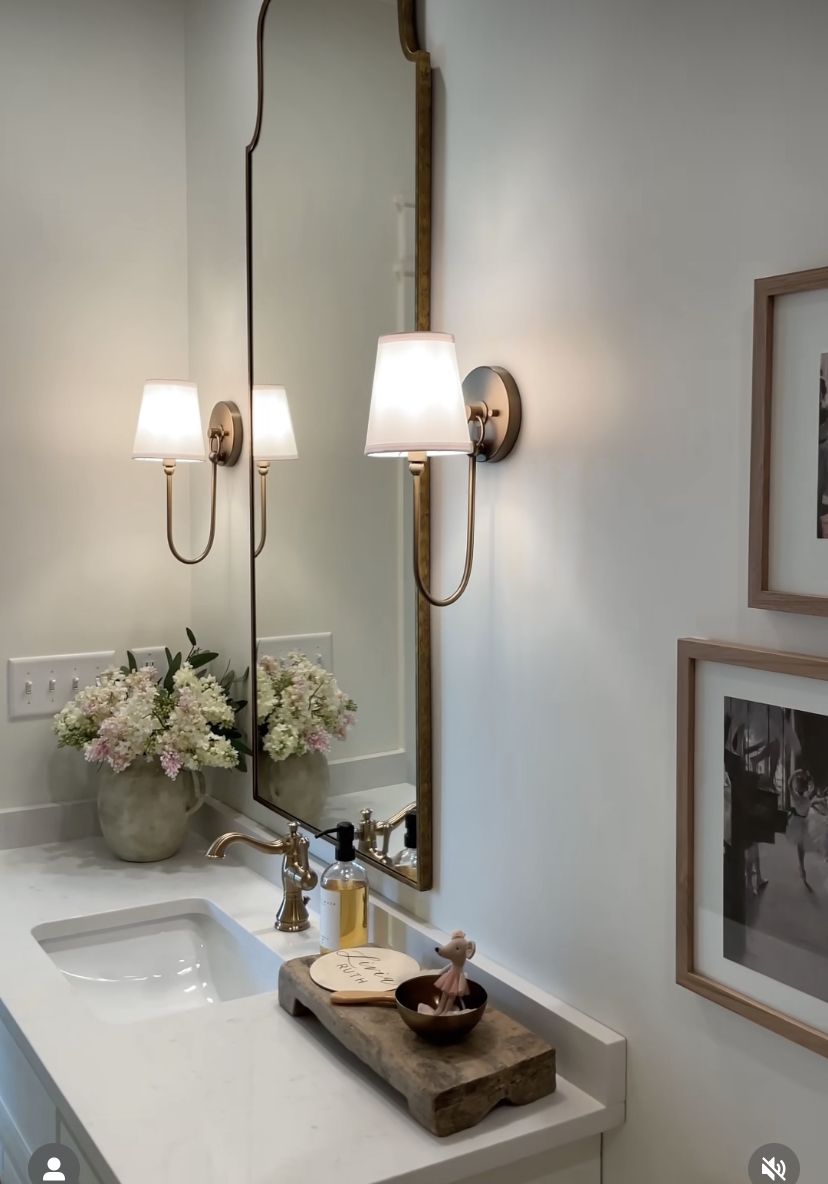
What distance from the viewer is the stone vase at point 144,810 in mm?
1905

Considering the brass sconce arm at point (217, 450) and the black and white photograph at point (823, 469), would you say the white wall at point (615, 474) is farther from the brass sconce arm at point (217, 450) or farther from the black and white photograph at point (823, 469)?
the brass sconce arm at point (217, 450)

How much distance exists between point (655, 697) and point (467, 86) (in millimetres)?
758

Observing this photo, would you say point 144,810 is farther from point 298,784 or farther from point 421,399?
point 421,399

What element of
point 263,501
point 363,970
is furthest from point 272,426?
point 363,970

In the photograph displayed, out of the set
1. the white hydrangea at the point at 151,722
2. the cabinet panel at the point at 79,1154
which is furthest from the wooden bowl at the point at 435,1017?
the white hydrangea at the point at 151,722

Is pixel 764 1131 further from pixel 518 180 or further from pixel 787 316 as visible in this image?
pixel 518 180

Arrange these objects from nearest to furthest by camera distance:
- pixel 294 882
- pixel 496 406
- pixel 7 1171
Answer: pixel 496 406 < pixel 7 1171 < pixel 294 882

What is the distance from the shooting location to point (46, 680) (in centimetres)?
204

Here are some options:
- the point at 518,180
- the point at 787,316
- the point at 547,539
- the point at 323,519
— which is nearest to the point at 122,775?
the point at 323,519

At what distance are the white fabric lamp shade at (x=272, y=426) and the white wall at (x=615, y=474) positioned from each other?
46 centimetres

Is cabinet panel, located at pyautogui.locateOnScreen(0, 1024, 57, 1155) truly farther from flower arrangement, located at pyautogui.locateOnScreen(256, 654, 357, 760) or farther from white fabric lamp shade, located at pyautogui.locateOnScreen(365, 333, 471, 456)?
white fabric lamp shade, located at pyautogui.locateOnScreen(365, 333, 471, 456)

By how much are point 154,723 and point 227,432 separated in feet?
1.73

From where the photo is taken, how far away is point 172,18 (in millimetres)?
2107

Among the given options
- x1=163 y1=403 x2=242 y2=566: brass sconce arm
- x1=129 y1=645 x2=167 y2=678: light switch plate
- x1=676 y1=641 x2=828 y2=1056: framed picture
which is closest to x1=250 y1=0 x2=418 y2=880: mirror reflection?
x1=163 y1=403 x2=242 y2=566: brass sconce arm
